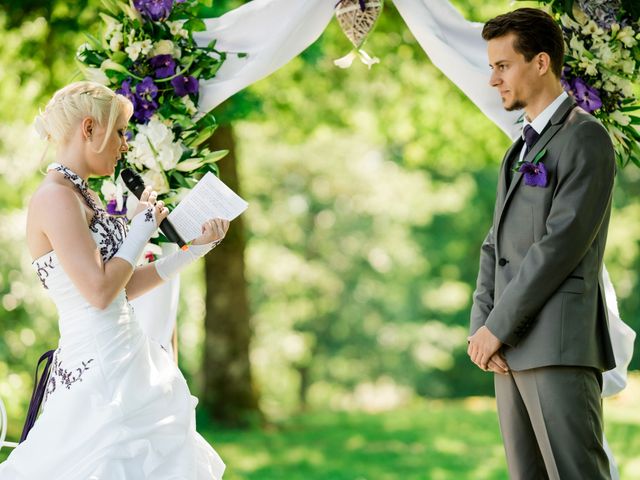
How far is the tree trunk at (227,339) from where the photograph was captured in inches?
301

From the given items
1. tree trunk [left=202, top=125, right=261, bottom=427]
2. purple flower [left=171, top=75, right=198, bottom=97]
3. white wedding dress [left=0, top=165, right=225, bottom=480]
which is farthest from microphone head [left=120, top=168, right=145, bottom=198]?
tree trunk [left=202, top=125, right=261, bottom=427]

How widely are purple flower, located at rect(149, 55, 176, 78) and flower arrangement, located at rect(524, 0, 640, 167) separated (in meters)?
1.63

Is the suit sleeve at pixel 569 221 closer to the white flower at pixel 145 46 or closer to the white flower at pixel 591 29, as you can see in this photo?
the white flower at pixel 591 29

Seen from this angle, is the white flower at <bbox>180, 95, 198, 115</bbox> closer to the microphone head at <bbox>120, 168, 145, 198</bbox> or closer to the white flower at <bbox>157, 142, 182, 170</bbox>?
the white flower at <bbox>157, 142, 182, 170</bbox>

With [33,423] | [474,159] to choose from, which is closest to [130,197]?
[33,423]

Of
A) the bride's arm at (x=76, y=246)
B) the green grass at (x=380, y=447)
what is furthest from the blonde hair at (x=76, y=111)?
the green grass at (x=380, y=447)

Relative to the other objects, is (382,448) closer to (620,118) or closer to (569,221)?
(620,118)

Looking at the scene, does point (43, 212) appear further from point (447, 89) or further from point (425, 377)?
point (425, 377)

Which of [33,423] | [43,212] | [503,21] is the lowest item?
[33,423]

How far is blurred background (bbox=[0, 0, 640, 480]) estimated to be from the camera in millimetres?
6746

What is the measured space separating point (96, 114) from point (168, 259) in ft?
1.95

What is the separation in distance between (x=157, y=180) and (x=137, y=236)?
0.82 m

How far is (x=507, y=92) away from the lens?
279 centimetres

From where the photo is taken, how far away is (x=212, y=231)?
281 centimetres
